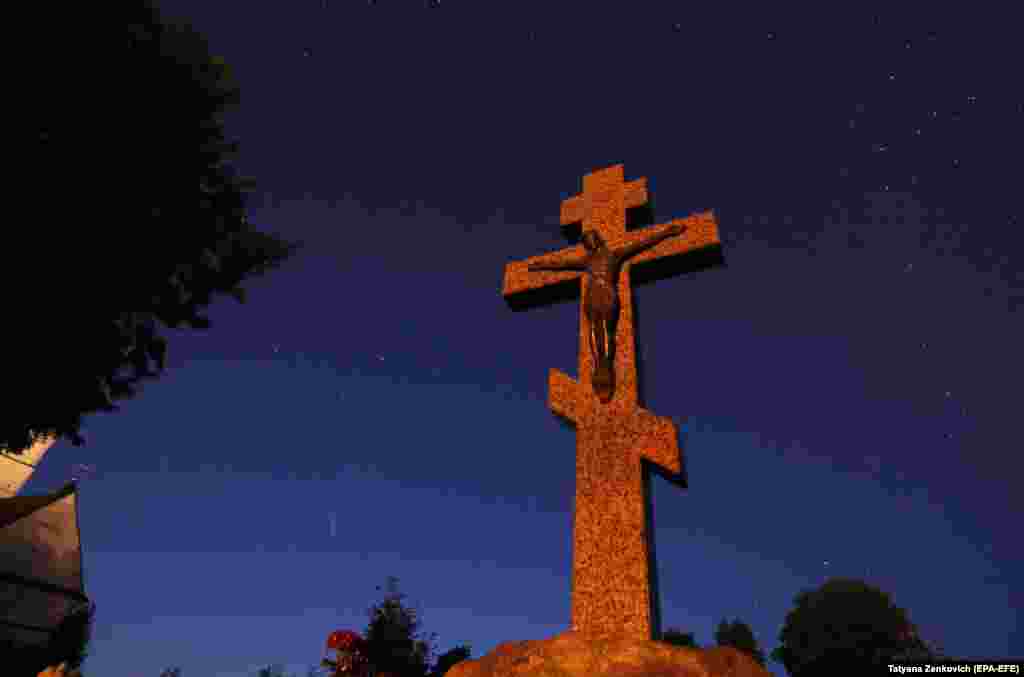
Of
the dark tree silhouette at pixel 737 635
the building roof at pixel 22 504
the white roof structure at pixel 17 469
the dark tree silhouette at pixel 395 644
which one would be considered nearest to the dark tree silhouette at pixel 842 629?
the dark tree silhouette at pixel 737 635

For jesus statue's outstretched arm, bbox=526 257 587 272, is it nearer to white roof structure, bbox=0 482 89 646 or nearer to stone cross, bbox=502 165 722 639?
stone cross, bbox=502 165 722 639

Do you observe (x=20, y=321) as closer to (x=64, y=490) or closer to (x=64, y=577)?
(x=64, y=577)

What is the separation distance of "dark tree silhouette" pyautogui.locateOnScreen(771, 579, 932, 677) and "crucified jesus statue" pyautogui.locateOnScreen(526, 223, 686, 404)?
37.9m

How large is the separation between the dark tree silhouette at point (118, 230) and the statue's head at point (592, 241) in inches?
176

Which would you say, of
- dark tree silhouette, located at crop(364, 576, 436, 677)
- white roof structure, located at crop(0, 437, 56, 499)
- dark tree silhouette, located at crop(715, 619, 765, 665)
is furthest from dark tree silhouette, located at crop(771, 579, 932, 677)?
white roof structure, located at crop(0, 437, 56, 499)

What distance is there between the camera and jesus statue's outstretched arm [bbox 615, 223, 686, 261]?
5.51 m

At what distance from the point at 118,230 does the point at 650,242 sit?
5.57m

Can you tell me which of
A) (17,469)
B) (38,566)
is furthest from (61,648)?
(17,469)

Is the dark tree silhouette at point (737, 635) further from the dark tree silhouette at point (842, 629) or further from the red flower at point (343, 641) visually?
the red flower at point (343, 641)

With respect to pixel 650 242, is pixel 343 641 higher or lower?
lower

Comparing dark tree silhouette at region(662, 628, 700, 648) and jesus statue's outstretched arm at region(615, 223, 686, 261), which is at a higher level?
jesus statue's outstretched arm at region(615, 223, 686, 261)

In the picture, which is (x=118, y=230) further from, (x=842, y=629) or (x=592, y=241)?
(x=842, y=629)

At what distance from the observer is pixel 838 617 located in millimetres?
37875

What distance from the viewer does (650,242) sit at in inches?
218
